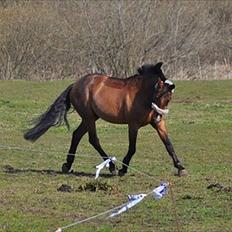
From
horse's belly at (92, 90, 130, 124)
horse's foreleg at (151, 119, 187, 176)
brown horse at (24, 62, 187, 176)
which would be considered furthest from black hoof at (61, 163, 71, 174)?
horse's foreleg at (151, 119, 187, 176)

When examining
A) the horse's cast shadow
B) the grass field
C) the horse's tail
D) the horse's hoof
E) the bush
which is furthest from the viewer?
the bush

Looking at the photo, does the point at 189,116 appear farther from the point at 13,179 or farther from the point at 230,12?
the point at 230,12

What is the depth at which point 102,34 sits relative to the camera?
123 ft

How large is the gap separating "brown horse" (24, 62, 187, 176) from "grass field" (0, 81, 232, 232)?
1.90 ft

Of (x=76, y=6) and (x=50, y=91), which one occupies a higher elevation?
(x=76, y=6)

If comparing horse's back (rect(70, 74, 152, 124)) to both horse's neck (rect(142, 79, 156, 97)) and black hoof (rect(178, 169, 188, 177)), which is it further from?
black hoof (rect(178, 169, 188, 177))

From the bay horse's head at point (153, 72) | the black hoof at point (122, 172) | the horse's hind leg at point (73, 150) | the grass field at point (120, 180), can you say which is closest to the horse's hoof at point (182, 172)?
the grass field at point (120, 180)

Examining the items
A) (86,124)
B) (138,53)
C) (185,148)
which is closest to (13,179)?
(86,124)

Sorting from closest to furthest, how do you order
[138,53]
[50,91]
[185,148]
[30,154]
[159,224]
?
[159,224]
[30,154]
[185,148]
[50,91]
[138,53]

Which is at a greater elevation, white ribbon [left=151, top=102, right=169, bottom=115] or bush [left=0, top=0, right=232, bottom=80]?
white ribbon [left=151, top=102, right=169, bottom=115]

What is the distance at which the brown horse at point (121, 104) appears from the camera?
1179 cm

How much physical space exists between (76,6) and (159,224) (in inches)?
1249

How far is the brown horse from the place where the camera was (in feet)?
38.7

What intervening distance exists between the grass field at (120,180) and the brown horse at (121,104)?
58 cm
